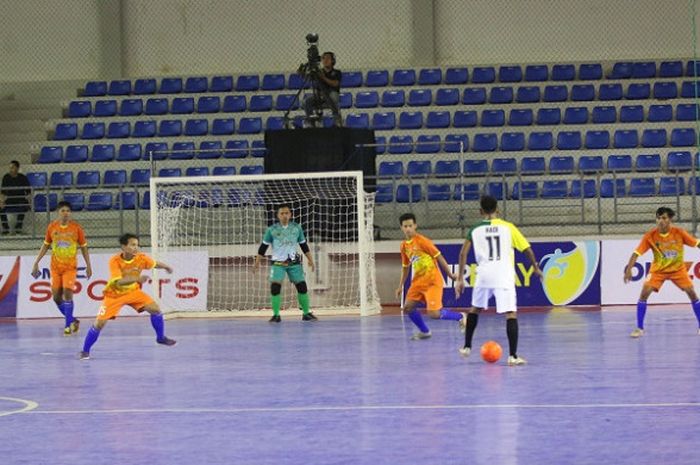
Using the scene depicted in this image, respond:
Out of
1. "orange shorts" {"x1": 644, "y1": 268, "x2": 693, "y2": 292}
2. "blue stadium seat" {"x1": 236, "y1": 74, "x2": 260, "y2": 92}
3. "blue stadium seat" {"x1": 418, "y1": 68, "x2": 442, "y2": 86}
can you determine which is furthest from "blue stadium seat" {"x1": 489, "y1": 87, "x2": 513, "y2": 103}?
"orange shorts" {"x1": 644, "y1": 268, "x2": 693, "y2": 292}

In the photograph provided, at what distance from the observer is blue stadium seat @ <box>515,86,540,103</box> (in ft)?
96.6

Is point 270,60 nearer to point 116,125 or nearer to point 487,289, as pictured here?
Result: point 116,125

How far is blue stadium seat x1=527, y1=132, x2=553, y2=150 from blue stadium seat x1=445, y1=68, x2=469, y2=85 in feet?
11.0

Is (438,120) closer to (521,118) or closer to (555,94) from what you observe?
(521,118)

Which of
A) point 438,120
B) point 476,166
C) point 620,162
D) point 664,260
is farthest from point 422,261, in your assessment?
point 438,120

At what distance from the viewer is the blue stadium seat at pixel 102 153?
29.0 metres

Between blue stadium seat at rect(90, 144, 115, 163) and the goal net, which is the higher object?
blue stadium seat at rect(90, 144, 115, 163)

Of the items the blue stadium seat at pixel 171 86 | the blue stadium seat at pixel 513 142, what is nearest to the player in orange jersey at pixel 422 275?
the blue stadium seat at pixel 513 142

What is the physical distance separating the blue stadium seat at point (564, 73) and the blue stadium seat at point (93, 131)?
11.1 metres

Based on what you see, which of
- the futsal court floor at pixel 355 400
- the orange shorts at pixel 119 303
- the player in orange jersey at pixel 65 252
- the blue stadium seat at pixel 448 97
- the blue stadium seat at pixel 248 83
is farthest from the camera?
the blue stadium seat at pixel 248 83

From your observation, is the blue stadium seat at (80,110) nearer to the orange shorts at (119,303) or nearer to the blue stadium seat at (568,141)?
the blue stadium seat at (568,141)

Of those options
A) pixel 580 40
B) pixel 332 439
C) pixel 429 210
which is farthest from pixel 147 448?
pixel 580 40

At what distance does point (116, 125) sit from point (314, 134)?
327 inches

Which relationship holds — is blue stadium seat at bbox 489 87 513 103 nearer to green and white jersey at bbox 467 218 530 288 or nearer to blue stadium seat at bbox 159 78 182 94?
blue stadium seat at bbox 159 78 182 94
